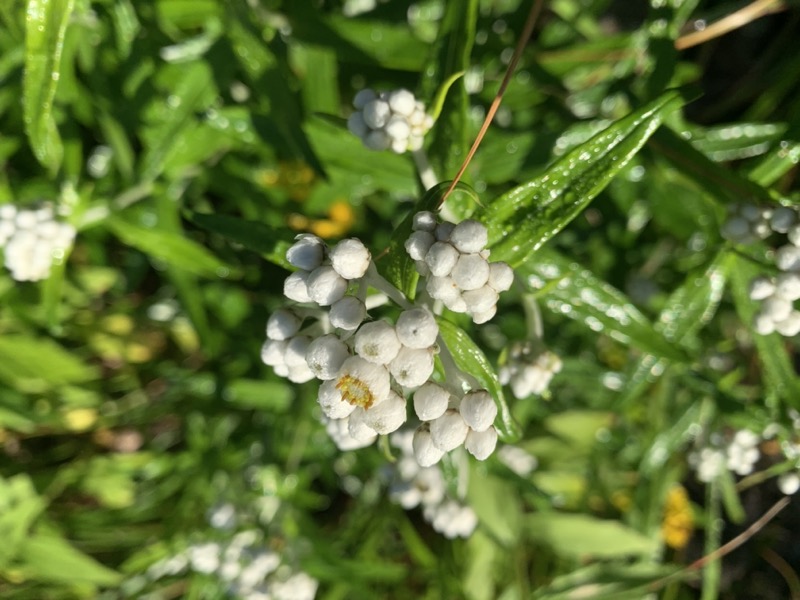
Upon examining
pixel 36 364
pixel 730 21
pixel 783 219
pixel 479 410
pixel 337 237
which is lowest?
pixel 36 364

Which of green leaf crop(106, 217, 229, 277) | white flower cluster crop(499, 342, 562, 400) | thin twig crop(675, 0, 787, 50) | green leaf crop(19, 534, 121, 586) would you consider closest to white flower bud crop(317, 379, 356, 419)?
white flower cluster crop(499, 342, 562, 400)

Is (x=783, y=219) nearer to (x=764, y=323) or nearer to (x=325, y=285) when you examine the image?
(x=764, y=323)

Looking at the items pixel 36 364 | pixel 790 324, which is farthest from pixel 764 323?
pixel 36 364

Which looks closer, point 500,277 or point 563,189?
point 500,277

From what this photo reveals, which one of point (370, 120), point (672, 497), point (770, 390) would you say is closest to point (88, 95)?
point (370, 120)

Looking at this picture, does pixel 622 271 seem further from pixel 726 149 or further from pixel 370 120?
pixel 370 120
